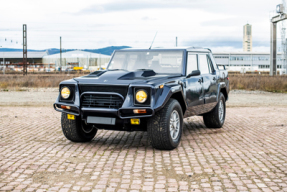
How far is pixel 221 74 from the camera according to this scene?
991 centimetres

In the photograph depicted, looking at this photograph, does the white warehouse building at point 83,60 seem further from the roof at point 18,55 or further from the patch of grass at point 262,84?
the patch of grass at point 262,84

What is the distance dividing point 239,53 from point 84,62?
49.4 m

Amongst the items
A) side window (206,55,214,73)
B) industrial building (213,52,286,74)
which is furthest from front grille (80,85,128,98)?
industrial building (213,52,286,74)

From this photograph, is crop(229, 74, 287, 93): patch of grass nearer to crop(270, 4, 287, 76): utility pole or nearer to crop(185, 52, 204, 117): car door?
crop(185, 52, 204, 117): car door

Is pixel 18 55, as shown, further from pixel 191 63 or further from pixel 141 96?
pixel 141 96

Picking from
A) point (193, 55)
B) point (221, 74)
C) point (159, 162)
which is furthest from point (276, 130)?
point (159, 162)

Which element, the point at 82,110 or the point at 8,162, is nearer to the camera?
the point at 8,162

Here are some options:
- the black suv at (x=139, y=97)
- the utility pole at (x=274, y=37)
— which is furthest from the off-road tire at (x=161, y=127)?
the utility pole at (x=274, y=37)

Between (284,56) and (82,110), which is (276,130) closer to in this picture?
(82,110)

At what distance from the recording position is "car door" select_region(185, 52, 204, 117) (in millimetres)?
7570

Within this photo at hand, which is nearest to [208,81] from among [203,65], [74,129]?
[203,65]

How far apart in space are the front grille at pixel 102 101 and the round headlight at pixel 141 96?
305 millimetres

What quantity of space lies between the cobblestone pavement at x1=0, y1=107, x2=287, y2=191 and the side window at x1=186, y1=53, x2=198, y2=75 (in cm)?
145

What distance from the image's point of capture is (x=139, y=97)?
636 centimetres
